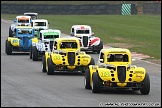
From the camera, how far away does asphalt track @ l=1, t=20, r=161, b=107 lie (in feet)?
52.4

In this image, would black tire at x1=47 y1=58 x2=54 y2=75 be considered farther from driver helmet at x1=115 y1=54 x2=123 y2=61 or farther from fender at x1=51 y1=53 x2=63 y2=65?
driver helmet at x1=115 y1=54 x2=123 y2=61

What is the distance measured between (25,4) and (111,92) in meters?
60.1

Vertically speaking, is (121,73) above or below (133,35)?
below

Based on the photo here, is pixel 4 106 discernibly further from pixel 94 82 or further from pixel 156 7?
pixel 156 7

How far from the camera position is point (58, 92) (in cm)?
1820

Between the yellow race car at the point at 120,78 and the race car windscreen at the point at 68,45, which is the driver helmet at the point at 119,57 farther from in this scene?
the race car windscreen at the point at 68,45

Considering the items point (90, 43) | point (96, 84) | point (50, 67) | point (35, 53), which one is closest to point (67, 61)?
point (50, 67)

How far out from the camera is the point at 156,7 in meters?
78.3

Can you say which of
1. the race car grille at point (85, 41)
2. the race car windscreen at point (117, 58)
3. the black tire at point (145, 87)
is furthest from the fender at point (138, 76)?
the race car grille at point (85, 41)

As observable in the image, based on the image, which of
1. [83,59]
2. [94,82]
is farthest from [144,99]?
[83,59]

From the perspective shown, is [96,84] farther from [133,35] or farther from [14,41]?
[133,35]

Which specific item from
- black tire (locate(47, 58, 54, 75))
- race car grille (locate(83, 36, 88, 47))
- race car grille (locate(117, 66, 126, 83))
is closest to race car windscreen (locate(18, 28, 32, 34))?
race car grille (locate(83, 36, 88, 47))

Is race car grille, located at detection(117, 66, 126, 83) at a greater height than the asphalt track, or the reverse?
race car grille, located at detection(117, 66, 126, 83)

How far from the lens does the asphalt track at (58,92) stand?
52.4 ft
